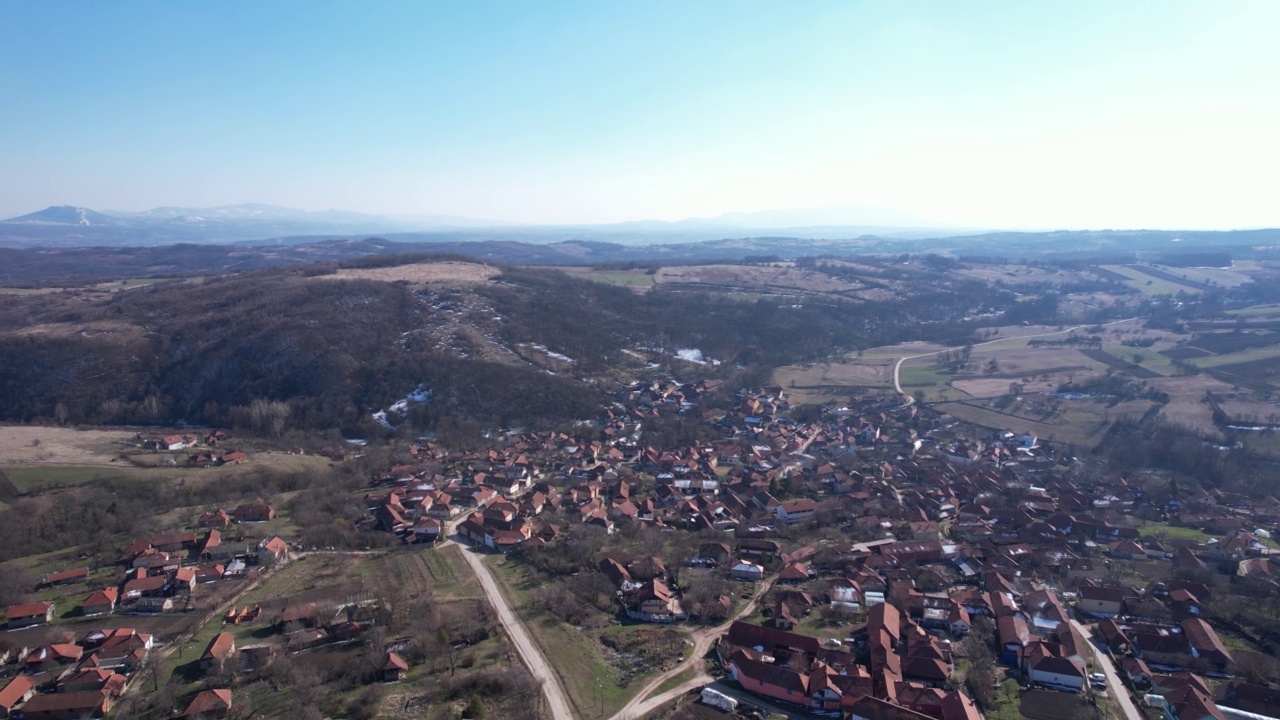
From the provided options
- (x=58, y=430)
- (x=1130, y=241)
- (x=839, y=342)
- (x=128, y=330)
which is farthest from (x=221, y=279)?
(x=1130, y=241)

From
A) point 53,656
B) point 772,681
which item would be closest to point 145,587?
point 53,656

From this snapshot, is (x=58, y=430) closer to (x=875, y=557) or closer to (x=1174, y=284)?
(x=875, y=557)

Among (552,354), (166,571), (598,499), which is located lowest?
(598,499)

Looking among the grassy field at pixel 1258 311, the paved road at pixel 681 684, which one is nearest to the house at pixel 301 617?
the paved road at pixel 681 684

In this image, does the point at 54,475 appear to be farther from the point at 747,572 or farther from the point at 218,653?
the point at 747,572

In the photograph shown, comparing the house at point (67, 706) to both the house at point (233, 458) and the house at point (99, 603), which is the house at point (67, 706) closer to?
the house at point (99, 603)

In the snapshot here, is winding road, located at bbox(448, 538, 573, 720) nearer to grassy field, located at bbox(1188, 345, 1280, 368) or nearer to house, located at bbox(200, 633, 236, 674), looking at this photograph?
house, located at bbox(200, 633, 236, 674)
